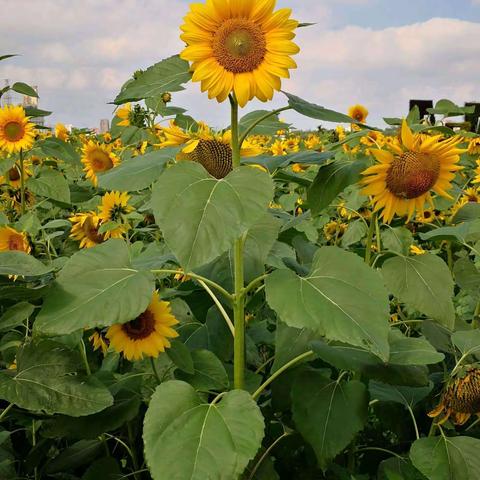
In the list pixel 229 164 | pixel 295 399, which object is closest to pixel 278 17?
pixel 229 164

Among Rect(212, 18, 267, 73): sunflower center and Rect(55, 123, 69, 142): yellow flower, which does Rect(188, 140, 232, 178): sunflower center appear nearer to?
Rect(212, 18, 267, 73): sunflower center

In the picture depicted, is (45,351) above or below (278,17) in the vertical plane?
below

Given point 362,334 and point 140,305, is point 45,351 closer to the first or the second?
point 140,305

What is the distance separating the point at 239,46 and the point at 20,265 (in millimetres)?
553

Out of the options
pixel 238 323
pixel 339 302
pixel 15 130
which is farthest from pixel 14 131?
pixel 339 302

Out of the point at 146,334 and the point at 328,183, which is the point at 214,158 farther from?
the point at 146,334

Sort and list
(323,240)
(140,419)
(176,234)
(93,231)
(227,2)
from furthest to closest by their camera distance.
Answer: (323,240) → (93,231) → (140,419) → (227,2) → (176,234)

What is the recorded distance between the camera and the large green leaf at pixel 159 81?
1.14 m

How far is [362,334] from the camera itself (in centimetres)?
94

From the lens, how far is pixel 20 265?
1171 mm

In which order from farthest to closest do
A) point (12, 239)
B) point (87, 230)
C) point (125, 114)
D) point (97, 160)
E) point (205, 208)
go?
1. point (125, 114)
2. point (97, 160)
3. point (87, 230)
4. point (12, 239)
5. point (205, 208)

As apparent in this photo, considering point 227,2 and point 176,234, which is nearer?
point 176,234

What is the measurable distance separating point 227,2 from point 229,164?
0.31 meters

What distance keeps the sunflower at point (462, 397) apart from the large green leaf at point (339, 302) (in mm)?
347
